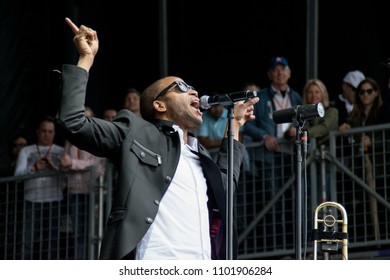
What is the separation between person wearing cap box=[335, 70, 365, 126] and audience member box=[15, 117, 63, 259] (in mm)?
3165

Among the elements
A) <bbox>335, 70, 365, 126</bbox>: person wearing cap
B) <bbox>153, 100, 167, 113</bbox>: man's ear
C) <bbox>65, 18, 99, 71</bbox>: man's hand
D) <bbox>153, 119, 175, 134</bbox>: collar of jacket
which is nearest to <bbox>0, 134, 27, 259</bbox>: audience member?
<bbox>335, 70, 365, 126</bbox>: person wearing cap

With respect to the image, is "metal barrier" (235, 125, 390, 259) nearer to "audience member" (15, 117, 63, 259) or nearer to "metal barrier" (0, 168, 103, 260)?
"metal barrier" (0, 168, 103, 260)

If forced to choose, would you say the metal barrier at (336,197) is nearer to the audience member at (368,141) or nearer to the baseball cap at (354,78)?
the audience member at (368,141)

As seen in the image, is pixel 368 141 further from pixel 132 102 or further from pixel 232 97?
pixel 232 97

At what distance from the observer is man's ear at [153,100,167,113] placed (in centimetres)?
775

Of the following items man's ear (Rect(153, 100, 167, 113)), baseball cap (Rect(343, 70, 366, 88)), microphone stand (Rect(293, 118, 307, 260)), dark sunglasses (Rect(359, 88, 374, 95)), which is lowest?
microphone stand (Rect(293, 118, 307, 260))

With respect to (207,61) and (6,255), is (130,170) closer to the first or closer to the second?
(6,255)

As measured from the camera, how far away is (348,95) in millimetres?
12625

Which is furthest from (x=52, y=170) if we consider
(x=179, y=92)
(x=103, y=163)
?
(x=179, y=92)

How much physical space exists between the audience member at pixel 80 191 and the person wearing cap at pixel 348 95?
2.64m

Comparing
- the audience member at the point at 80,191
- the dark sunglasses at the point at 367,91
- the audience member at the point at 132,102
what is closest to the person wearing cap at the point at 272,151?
the dark sunglasses at the point at 367,91

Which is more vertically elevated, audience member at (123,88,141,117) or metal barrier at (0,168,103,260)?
audience member at (123,88,141,117)
